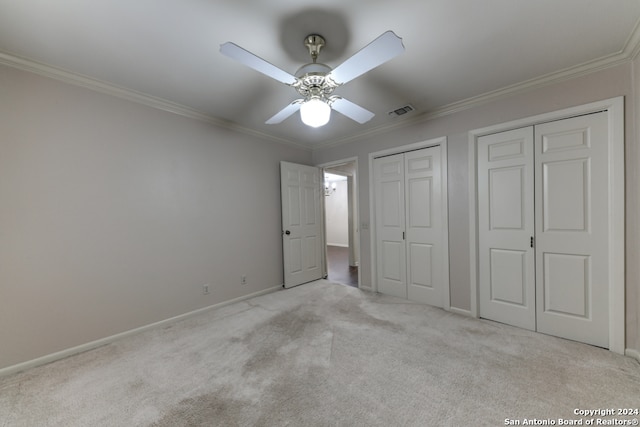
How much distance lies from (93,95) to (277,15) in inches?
78.7

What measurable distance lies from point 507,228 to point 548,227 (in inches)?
12.6

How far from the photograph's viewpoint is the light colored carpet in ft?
5.04

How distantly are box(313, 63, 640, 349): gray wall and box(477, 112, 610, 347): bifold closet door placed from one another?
136 millimetres

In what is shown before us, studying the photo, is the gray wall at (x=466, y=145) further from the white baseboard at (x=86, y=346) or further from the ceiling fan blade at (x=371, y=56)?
the white baseboard at (x=86, y=346)

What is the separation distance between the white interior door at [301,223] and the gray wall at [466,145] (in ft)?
1.80

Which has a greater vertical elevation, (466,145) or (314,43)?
(314,43)

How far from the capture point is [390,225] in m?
3.65

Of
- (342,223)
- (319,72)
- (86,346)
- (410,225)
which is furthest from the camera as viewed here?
(342,223)

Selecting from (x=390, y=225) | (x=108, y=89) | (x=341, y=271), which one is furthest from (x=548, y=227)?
(x=108, y=89)

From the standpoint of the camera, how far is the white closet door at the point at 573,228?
2178 millimetres

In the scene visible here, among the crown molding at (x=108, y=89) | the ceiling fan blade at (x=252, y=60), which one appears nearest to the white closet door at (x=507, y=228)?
the ceiling fan blade at (x=252, y=60)

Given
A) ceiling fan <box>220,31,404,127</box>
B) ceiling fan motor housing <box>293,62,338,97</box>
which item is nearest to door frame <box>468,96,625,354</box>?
ceiling fan <box>220,31,404,127</box>

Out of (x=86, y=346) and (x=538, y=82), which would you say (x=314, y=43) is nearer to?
(x=538, y=82)

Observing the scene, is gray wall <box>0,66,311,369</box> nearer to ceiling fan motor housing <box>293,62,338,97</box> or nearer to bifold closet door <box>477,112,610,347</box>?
ceiling fan motor housing <box>293,62,338,97</box>
